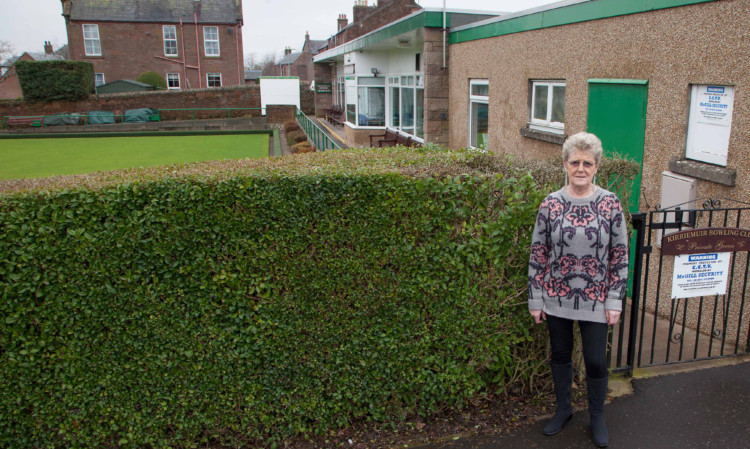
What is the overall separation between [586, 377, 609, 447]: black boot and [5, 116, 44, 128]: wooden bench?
136 ft

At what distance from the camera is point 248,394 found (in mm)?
3770

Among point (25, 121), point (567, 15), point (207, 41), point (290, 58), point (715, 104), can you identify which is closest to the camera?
point (715, 104)

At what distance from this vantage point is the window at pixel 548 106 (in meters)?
8.45

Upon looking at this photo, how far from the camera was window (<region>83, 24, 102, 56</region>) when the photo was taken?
49438mm

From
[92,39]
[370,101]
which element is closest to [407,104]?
[370,101]

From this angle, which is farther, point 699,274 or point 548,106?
point 548,106

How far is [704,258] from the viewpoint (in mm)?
4207

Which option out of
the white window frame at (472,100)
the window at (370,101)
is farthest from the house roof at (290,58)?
the white window frame at (472,100)

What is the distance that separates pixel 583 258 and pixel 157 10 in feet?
181

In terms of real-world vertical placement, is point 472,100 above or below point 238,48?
below

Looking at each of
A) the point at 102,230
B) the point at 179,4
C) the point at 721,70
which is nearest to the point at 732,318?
the point at 721,70

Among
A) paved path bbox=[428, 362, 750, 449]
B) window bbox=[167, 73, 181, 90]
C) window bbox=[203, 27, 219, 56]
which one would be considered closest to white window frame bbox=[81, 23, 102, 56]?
window bbox=[167, 73, 181, 90]

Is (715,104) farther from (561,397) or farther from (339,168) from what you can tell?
(339,168)

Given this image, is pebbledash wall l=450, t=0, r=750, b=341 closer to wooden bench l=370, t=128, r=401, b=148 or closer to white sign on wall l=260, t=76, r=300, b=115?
wooden bench l=370, t=128, r=401, b=148
